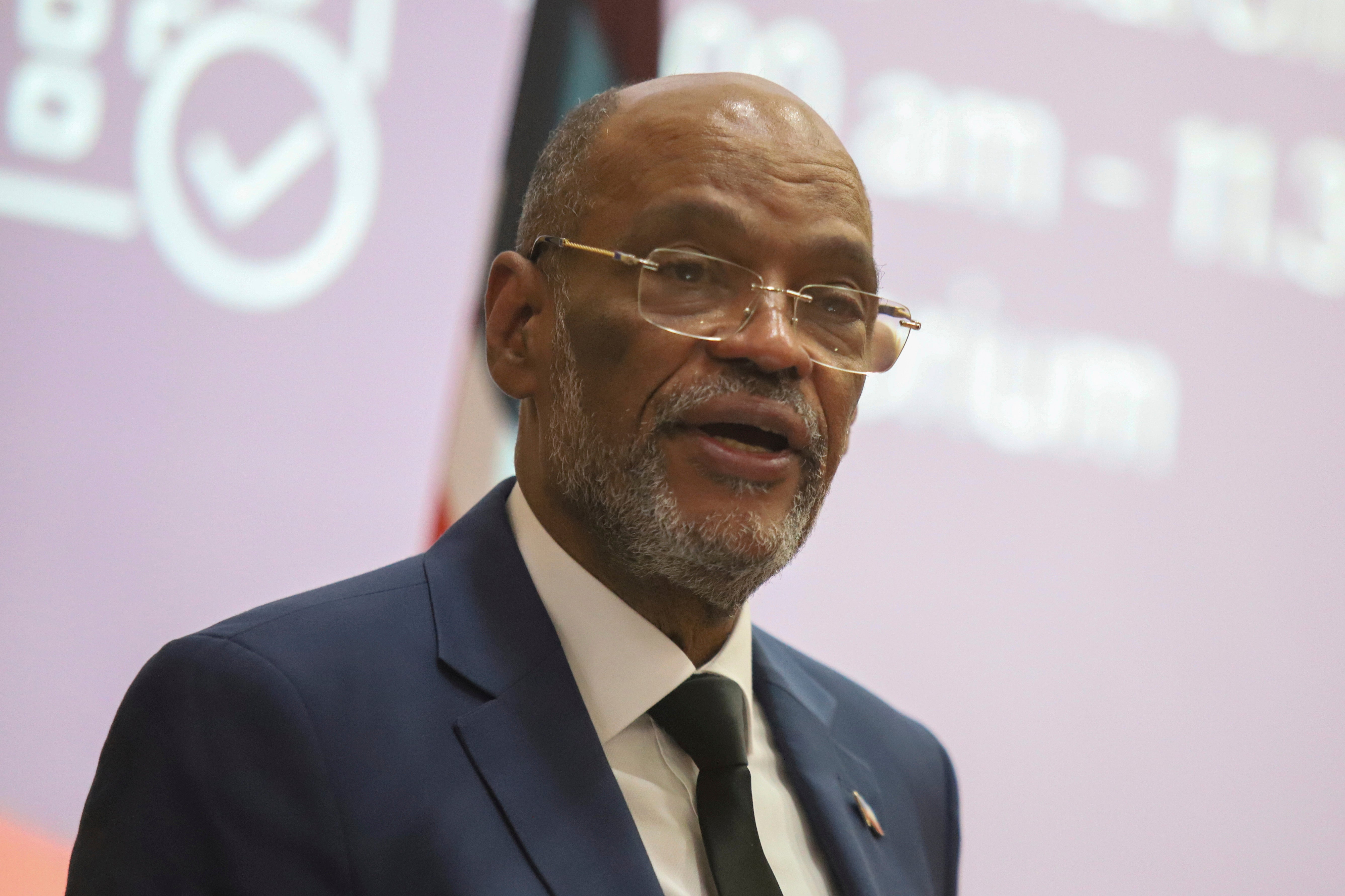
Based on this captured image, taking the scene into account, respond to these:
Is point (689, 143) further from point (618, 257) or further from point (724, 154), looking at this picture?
point (618, 257)

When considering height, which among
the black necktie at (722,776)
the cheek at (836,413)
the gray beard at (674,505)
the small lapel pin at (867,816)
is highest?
the cheek at (836,413)

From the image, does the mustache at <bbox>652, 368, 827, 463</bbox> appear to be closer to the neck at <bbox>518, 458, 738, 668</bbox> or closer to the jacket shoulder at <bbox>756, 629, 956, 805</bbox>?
the neck at <bbox>518, 458, 738, 668</bbox>

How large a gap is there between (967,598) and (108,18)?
2477mm

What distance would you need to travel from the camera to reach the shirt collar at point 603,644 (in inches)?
60.7

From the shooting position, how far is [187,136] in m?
2.91

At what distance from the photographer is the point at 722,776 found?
1532 millimetres

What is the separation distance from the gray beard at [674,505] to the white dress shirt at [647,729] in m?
0.07

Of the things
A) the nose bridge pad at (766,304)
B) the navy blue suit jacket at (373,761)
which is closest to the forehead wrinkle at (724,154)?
the nose bridge pad at (766,304)

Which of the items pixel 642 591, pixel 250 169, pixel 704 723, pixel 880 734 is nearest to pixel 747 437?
pixel 642 591

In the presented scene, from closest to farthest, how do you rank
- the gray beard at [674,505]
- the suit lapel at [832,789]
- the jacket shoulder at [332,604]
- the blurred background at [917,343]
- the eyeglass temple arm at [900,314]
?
the jacket shoulder at [332,604] → the gray beard at [674,505] → the suit lapel at [832,789] → the eyeglass temple arm at [900,314] → the blurred background at [917,343]

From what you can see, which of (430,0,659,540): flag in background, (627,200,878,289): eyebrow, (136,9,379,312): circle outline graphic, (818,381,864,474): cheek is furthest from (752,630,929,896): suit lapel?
(136,9,379,312): circle outline graphic

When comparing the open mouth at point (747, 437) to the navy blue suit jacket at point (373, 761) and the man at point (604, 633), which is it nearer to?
the man at point (604, 633)

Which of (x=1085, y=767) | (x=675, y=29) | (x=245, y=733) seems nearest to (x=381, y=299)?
(x=675, y=29)

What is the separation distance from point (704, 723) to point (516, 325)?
1.93ft
